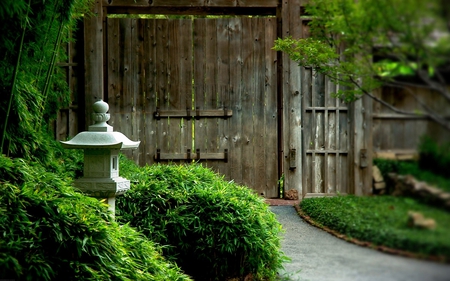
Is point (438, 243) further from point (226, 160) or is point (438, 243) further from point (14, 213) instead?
point (226, 160)

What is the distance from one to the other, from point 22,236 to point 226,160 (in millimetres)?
2633

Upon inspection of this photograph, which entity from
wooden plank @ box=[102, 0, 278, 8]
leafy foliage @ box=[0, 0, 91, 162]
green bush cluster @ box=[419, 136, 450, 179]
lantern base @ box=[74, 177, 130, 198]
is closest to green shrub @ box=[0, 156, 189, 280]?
lantern base @ box=[74, 177, 130, 198]

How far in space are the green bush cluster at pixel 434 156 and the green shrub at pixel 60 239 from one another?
1777 millimetres

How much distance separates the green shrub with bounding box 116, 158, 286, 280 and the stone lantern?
0.80 ft

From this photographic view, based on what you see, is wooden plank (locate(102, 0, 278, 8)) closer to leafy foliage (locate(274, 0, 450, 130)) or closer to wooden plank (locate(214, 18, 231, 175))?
wooden plank (locate(214, 18, 231, 175))

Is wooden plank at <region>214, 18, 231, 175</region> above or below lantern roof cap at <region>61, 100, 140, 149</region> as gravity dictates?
above

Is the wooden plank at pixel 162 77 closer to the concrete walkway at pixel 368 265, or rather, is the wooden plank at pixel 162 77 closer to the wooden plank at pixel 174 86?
the wooden plank at pixel 174 86

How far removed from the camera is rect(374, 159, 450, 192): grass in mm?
691

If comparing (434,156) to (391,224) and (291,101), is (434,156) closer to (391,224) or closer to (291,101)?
(391,224)

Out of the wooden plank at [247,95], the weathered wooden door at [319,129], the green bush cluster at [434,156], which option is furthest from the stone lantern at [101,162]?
the green bush cluster at [434,156]

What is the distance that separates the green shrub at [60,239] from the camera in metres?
2.12

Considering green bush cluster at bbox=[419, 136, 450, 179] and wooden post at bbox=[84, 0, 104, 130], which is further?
wooden post at bbox=[84, 0, 104, 130]

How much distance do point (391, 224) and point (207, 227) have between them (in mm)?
2028

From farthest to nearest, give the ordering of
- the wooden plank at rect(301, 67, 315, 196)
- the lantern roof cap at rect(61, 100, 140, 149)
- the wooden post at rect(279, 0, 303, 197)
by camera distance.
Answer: the wooden post at rect(279, 0, 303, 197)
the wooden plank at rect(301, 67, 315, 196)
the lantern roof cap at rect(61, 100, 140, 149)
